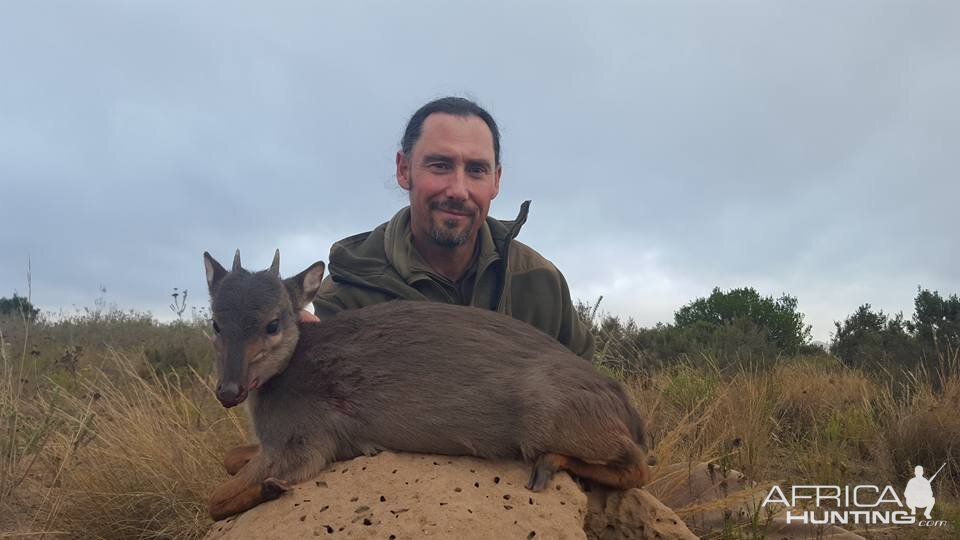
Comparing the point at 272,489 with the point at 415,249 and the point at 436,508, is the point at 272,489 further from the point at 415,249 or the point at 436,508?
the point at 415,249

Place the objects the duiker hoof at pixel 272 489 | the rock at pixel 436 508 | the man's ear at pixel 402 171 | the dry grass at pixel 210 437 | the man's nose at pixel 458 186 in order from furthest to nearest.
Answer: the man's ear at pixel 402 171 < the man's nose at pixel 458 186 < the dry grass at pixel 210 437 < the duiker hoof at pixel 272 489 < the rock at pixel 436 508

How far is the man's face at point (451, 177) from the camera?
6664 millimetres

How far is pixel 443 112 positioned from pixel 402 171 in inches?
32.5

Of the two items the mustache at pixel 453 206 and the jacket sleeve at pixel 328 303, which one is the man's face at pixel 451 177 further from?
the jacket sleeve at pixel 328 303

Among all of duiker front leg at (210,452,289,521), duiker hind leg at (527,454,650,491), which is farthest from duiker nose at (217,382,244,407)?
duiker hind leg at (527,454,650,491)

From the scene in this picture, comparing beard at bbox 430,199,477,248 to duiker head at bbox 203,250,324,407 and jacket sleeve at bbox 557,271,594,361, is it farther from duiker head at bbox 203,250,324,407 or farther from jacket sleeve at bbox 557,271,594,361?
duiker head at bbox 203,250,324,407

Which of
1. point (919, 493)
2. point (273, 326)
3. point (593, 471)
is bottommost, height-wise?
point (593, 471)

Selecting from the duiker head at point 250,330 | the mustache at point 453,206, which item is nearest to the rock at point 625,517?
the duiker head at point 250,330

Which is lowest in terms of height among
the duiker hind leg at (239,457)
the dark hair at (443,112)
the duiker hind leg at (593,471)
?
the duiker hind leg at (239,457)

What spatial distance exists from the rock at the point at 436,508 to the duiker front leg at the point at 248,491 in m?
0.05

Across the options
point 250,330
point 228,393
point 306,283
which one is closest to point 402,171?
point 306,283

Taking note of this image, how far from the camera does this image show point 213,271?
486 cm

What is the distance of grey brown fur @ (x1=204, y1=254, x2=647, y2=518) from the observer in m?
4.02

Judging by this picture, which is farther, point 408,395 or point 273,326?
point 273,326
